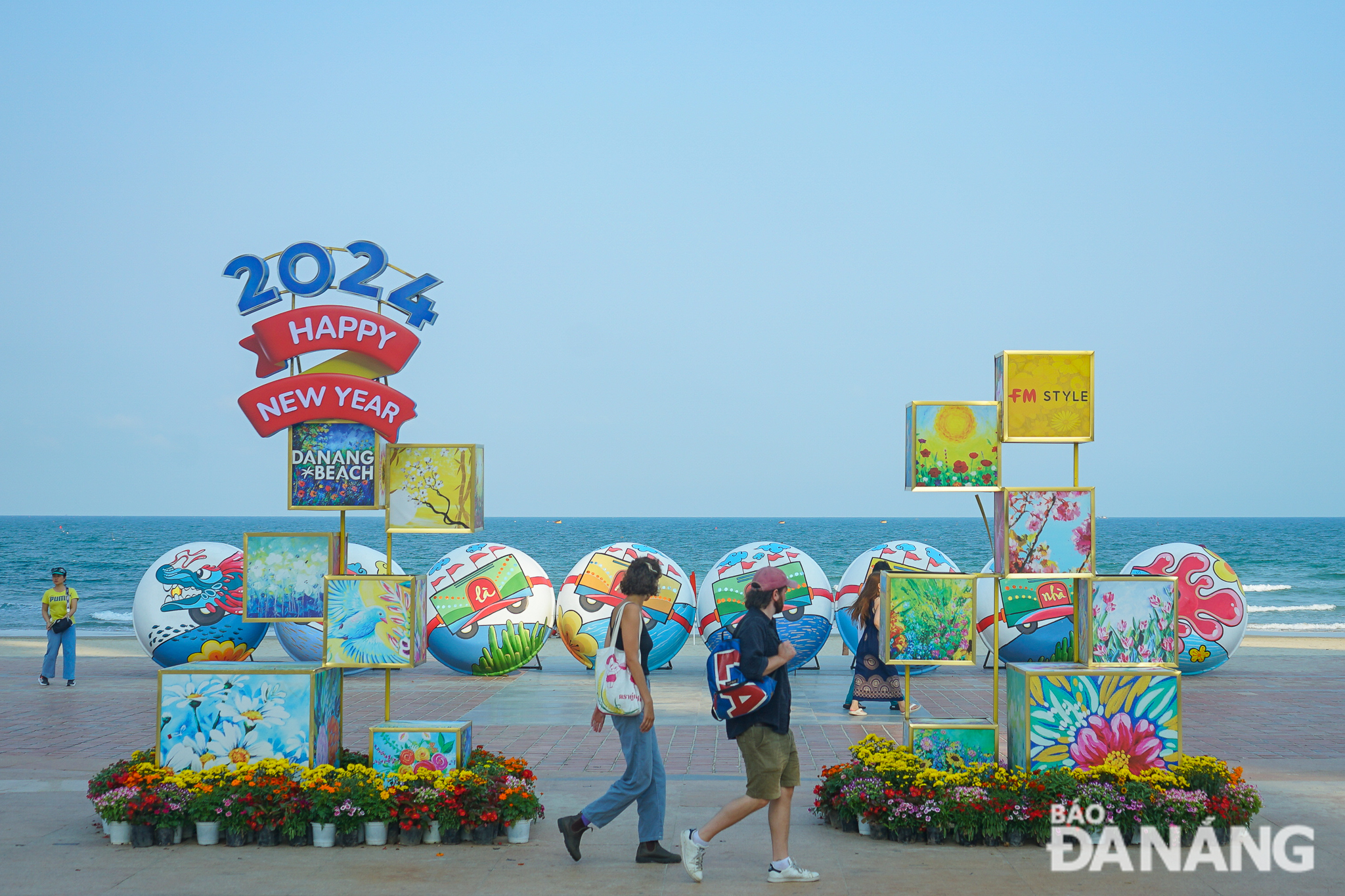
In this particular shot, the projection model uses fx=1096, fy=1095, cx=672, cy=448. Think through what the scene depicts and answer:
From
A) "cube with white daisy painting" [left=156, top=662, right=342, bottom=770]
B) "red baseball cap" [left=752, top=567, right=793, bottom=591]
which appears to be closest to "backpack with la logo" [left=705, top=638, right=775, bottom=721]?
"red baseball cap" [left=752, top=567, right=793, bottom=591]

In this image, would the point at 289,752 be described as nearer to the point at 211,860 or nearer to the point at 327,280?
the point at 211,860

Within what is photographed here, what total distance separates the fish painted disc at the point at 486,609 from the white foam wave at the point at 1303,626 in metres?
18.3

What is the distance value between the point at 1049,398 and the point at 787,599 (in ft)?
20.4

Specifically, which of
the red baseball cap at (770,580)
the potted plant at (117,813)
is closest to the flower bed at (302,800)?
the potted plant at (117,813)

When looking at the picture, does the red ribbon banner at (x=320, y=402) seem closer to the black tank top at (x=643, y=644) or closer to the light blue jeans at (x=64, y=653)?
the black tank top at (x=643, y=644)

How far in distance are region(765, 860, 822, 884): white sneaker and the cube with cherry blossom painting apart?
185 centimetres

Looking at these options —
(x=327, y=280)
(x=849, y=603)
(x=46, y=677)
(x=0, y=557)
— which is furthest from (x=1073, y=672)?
(x=0, y=557)

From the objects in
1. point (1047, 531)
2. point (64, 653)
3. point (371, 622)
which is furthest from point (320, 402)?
point (64, 653)

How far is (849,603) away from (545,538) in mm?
79140

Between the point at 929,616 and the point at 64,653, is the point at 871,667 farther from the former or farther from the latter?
the point at 64,653

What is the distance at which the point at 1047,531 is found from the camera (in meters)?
6.86

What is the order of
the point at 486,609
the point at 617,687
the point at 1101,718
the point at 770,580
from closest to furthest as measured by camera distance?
the point at 770,580, the point at 617,687, the point at 1101,718, the point at 486,609

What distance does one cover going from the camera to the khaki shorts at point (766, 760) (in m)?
5.46

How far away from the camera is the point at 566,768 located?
327 inches
